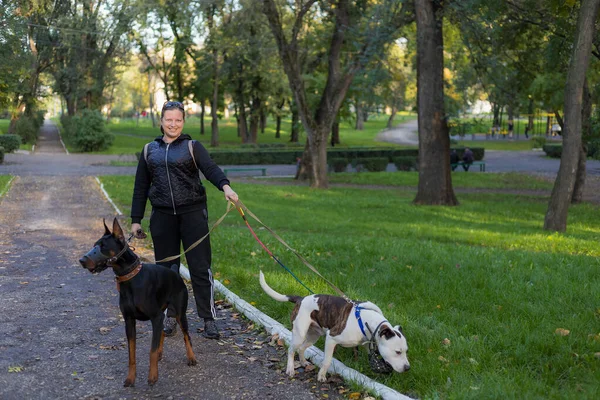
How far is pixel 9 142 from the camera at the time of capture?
45656 mm

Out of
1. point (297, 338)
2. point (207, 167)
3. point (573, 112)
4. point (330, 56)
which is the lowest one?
point (297, 338)

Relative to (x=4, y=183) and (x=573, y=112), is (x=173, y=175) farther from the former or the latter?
(x=4, y=183)

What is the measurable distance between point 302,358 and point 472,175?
30281 millimetres

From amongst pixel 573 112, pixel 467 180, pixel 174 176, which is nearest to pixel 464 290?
pixel 174 176

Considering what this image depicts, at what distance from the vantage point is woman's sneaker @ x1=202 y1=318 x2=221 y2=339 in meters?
6.45

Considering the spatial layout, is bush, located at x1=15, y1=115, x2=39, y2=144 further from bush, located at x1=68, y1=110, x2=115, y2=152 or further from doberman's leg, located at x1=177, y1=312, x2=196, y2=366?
doberman's leg, located at x1=177, y1=312, x2=196, y2=366

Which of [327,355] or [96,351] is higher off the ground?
[327,355]

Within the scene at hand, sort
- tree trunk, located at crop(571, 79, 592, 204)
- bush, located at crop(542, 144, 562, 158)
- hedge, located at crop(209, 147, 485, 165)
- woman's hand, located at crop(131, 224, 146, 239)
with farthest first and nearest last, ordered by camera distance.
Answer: bush, located at crop(542, 144, 562, 158)
hedge, located at crop(209, 147, 485, 165)
tree trunk, located at crop(571, 79, 592, 204)
woman's hand, located at crop(131, 224, 146, 239)

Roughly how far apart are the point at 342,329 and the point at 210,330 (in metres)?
1.82

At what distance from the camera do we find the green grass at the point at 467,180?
3014 cm

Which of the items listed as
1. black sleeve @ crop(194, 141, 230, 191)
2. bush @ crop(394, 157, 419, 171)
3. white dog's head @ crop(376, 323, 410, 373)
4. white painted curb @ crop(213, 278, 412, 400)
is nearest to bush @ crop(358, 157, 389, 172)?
bush @ crop(394, 157, 419, 171)

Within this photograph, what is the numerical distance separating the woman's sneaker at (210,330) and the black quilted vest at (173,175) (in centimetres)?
113

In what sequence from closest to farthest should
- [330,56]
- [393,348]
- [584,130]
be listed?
[393,348], [584,130], [330,56]

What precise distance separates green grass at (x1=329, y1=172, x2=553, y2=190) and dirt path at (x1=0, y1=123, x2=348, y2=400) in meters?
22.8
